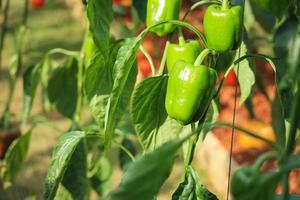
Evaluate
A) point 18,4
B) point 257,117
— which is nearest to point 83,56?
point 257,117

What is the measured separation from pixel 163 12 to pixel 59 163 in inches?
11.4

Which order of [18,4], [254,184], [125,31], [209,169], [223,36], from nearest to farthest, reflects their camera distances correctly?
[254,184] < [223,36] < [125,31] < [209,169] < [18,4]

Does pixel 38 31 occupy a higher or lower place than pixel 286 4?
lower

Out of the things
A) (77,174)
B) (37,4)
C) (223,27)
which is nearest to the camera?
(223,27)

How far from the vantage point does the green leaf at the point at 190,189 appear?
40.6 inches

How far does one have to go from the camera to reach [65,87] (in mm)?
1644

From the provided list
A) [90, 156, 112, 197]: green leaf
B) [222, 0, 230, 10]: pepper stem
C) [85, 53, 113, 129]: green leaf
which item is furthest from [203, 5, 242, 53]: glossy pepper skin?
[90, 156, 112, 197]: green leaf

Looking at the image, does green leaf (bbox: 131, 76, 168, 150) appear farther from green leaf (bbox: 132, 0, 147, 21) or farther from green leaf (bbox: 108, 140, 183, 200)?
green leaf (bbox: 132, 0, 147, 21)

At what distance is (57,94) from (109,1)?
0.60 metres

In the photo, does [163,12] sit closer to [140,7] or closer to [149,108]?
[149,108]

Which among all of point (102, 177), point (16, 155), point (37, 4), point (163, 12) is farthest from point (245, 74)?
point (37, 4)

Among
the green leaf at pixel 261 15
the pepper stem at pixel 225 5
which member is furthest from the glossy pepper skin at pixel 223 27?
the green leaf at pixel 261 15

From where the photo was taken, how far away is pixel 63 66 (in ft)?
5.32

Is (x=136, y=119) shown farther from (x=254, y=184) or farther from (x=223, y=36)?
(x=254, y=184)
